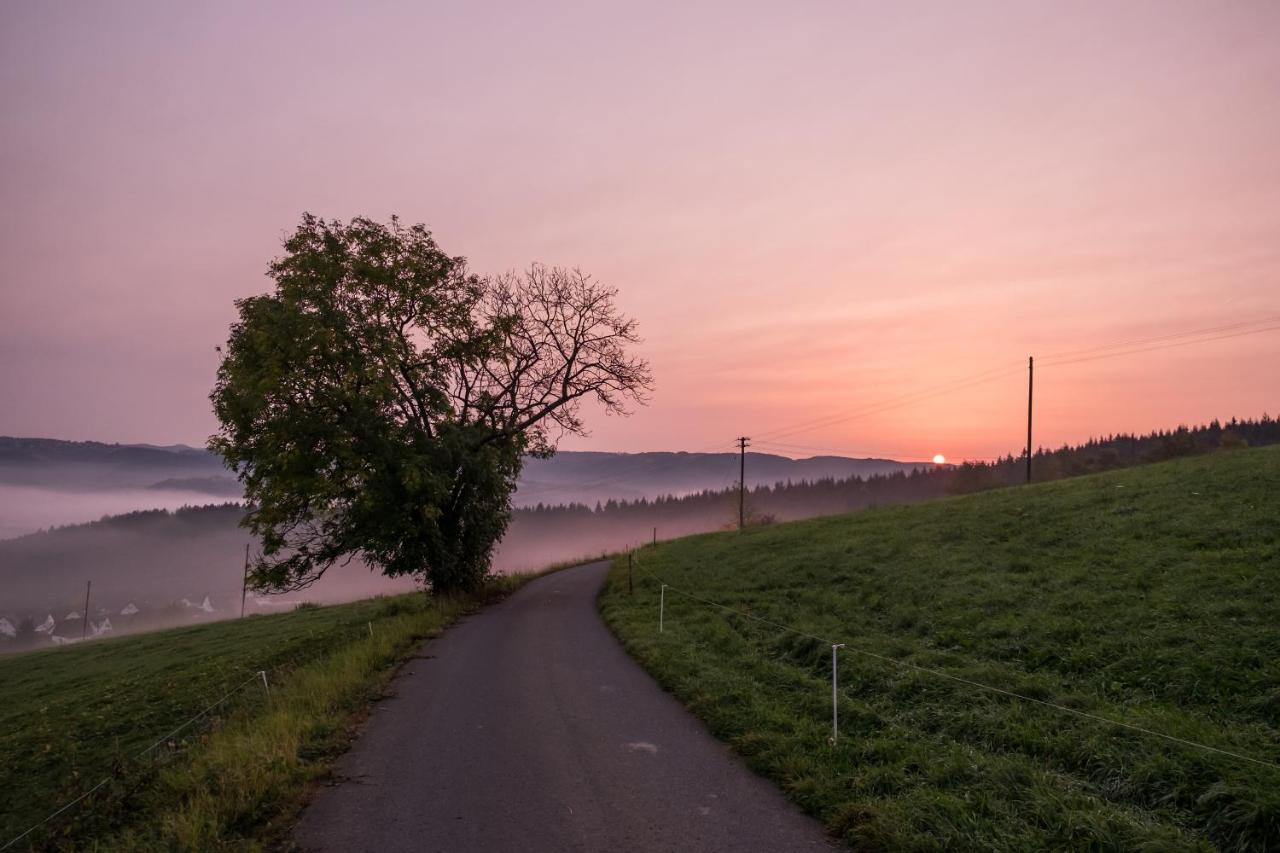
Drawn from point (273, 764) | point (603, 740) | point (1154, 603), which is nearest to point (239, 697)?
point (273, 764)

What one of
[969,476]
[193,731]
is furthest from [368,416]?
[969,476]

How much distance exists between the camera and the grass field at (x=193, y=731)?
703cm

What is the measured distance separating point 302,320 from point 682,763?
19557 mm

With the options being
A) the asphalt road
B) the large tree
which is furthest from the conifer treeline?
the asphalt road

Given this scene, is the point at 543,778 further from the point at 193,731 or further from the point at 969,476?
the point at 969,476

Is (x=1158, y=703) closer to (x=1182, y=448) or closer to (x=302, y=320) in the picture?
(x=302, y=320)

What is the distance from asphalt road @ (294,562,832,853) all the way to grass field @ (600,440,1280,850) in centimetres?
65

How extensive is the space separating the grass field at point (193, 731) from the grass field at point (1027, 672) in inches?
215

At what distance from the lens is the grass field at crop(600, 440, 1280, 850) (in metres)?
6.16

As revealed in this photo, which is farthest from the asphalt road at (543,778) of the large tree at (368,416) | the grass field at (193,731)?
the large tree at (368,416)

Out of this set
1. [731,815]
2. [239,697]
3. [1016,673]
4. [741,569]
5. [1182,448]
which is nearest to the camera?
[731,815]

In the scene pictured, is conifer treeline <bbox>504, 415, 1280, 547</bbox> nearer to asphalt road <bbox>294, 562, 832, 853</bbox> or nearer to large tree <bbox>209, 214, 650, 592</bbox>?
large tree <bbox>209, 214, 650, 592</bbox>

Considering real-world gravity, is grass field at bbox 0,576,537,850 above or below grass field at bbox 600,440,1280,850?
below

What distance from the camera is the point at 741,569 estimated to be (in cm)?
2531
